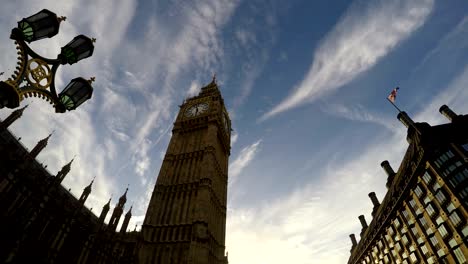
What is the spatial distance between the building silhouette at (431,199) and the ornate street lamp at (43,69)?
34290mm

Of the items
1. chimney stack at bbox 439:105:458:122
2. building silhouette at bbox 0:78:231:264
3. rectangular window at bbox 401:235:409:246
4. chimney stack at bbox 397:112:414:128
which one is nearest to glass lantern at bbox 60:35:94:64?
building silhouette at bbox 0:78:231:264

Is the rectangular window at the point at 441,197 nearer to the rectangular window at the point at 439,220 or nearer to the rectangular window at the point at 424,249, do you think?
the rectangular window at the point at 439,220

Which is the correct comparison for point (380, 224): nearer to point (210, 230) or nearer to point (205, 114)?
point (210, 230)

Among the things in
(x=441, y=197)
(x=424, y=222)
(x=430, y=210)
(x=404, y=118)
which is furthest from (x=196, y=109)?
(x=424, y=222)

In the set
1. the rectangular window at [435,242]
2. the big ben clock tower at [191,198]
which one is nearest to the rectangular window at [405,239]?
the rectangular window at [435,242]

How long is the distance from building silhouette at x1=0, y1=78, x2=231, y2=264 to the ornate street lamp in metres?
4.15

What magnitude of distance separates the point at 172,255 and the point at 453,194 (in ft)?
100

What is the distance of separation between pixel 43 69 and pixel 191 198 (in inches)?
1085

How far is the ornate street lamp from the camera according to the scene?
6977 millimetres

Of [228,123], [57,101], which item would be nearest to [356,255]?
[228,123]

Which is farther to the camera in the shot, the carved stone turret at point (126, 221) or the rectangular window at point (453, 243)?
the carved stone turret at point (126, 221)

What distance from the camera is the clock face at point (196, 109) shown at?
4747 centimetres

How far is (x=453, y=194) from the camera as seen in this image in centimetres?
2714

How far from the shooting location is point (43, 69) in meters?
7.86
